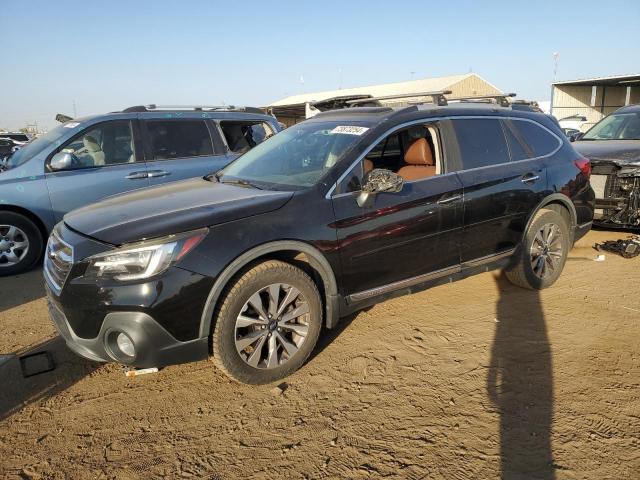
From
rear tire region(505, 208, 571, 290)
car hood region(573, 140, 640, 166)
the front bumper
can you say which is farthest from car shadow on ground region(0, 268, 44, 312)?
car hood region(573, 140, 640, 166)

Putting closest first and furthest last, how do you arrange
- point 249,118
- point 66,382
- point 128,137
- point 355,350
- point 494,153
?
point 66,382, point 355,350, point 494,153, point 128,137, point 249,118

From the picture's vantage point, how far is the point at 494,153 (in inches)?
165

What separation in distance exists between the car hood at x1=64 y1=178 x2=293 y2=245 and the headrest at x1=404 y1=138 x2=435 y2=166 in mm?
1470

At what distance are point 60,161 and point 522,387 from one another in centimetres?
540

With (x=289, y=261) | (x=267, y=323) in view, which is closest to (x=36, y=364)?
(x=267, y=323)

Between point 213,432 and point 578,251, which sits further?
point 578,251

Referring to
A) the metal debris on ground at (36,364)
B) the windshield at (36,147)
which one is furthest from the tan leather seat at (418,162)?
the windshield at (36,147)

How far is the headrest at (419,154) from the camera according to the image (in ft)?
13.3

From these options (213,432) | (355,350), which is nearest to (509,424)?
(355,350)

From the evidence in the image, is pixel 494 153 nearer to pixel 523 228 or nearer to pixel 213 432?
pixel 523 228

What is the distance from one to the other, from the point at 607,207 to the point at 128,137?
640cm

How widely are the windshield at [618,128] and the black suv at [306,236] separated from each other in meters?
3.53

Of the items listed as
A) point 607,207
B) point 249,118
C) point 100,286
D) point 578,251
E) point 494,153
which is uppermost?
point 249,118

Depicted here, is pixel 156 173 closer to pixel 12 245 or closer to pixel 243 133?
pixel 243 133
